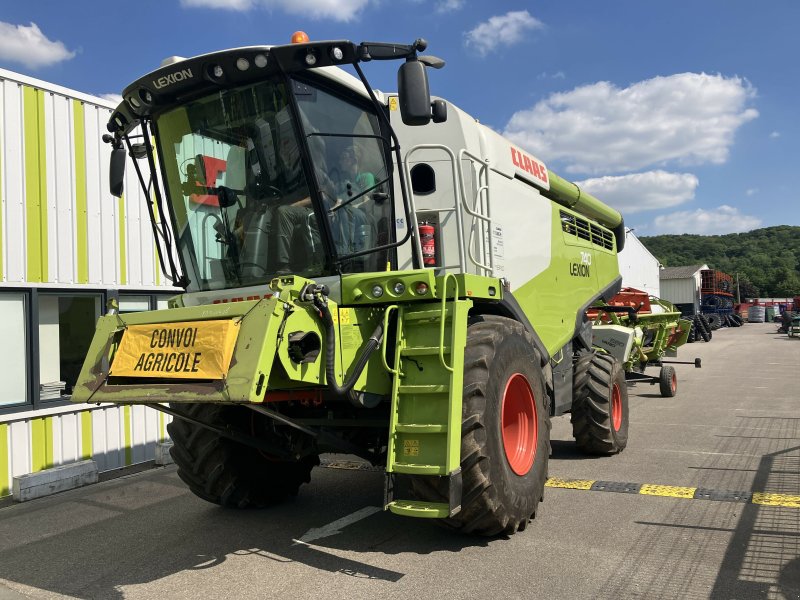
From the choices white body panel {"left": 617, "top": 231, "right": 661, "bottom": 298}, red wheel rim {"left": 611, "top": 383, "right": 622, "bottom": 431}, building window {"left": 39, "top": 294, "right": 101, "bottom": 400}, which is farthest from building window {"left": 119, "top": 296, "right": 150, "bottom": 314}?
white body panel {"left": 617, "top": 231, "right": 661, "bottom": 298}

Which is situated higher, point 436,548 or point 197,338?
point 197,338

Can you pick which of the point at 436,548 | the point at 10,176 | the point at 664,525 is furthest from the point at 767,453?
the point at 10,176

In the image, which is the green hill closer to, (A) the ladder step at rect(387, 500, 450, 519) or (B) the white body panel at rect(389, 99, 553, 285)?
(B) the white body panel at rect(389, 99, 553, 285)

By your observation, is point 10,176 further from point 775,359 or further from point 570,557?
point 775,359

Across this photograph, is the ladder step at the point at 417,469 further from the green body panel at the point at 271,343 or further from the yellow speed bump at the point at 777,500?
the yellow speed bump at the point at 777,500

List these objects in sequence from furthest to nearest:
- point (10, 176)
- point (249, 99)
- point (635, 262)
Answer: point (635, 262)
point (10, 176)
point (249, 99)

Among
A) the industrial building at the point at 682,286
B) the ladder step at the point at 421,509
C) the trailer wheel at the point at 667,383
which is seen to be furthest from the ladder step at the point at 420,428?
A: the industrial building at the point at 682,286

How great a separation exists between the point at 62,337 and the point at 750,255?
11914 cm

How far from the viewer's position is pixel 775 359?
19.9m

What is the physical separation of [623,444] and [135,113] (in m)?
6.03

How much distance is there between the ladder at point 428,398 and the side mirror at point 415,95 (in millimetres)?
Result: 1052

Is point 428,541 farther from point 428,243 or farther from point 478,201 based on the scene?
point 478,201

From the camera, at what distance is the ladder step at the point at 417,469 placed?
3.79m

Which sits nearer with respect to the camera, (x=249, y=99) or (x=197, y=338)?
(x=197, y=338)
